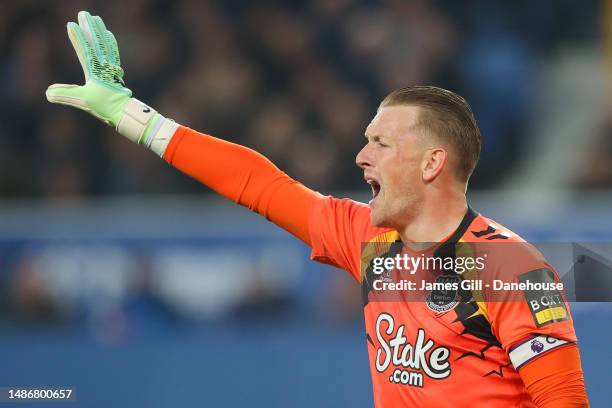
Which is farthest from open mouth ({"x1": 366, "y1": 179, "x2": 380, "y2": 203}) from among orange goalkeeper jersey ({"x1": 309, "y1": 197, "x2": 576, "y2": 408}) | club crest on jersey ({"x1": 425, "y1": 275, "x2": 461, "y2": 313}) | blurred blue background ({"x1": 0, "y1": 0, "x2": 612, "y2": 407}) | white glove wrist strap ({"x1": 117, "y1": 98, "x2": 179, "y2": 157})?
blurred blue background ({"x1": 0, "y1": 0, "x2": 612, "y2": 407})

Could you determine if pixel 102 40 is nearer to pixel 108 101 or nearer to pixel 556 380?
pixel 108 101

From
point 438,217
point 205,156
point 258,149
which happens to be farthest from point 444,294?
point 258,149

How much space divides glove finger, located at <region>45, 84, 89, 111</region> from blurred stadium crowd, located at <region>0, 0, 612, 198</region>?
374cm

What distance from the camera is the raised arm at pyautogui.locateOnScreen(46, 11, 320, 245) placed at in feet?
→ 11.0

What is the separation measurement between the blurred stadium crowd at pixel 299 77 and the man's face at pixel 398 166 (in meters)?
3.87

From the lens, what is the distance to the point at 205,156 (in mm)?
3361

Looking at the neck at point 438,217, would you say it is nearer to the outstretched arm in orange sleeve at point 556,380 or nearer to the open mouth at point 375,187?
the open mouth at point 375,187

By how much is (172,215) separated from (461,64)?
267 centimetres

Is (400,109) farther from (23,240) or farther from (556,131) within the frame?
(556,131)

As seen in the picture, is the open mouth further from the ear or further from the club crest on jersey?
the club crest on jersey

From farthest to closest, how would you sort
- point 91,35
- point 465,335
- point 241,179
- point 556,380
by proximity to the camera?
point 91,35 → point 241,179 → point 465,335 → point 556,380

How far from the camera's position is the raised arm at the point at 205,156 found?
3.36 m

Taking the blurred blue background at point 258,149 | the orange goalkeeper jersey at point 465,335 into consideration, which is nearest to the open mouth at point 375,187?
the orange goalkeeper jersey at point 465,335

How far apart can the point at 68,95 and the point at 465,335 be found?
5.06 feet
